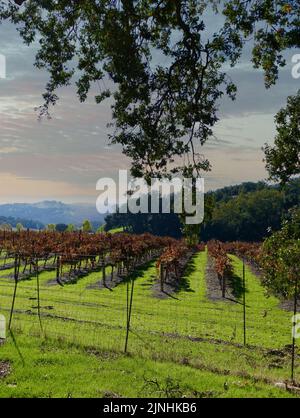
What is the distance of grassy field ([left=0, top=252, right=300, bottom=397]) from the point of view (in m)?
9.73

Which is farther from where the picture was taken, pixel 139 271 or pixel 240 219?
Result: pixel 240 219

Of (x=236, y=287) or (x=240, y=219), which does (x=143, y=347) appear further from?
(x=240, y=219)

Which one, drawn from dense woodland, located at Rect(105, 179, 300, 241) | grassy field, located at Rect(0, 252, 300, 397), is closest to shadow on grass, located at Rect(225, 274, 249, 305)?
grassy field, located at Rect(0, 252, 300, 397)

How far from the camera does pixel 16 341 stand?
13.2 m

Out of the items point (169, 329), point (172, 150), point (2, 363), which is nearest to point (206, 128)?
point (172, 150)

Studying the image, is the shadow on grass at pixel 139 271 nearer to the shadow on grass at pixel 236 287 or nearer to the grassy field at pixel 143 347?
the grassy field at pixel 143 347

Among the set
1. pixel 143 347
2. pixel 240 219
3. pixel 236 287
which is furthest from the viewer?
pixel 240 219

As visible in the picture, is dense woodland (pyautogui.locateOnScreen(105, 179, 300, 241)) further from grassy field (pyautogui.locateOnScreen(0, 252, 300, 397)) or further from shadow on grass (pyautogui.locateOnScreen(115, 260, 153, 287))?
grassy field (pyautogui.locateOnScreen(0, 252, 300, 397))

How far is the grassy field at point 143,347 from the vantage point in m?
9.73

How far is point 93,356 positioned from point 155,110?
6988 mm

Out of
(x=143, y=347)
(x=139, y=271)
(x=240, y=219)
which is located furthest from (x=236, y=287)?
(x=240, y=219)

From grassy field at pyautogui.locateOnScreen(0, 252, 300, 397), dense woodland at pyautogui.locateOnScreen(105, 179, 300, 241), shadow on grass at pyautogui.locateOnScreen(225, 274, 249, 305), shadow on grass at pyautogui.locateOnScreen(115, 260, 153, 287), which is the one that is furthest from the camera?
dense woodland at pyautogui.locateOnScreen(105, 179, 300, 241)

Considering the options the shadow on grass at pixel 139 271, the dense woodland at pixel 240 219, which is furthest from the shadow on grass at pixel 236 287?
the dense woodland at pixel 240 219

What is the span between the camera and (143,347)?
14672mm
